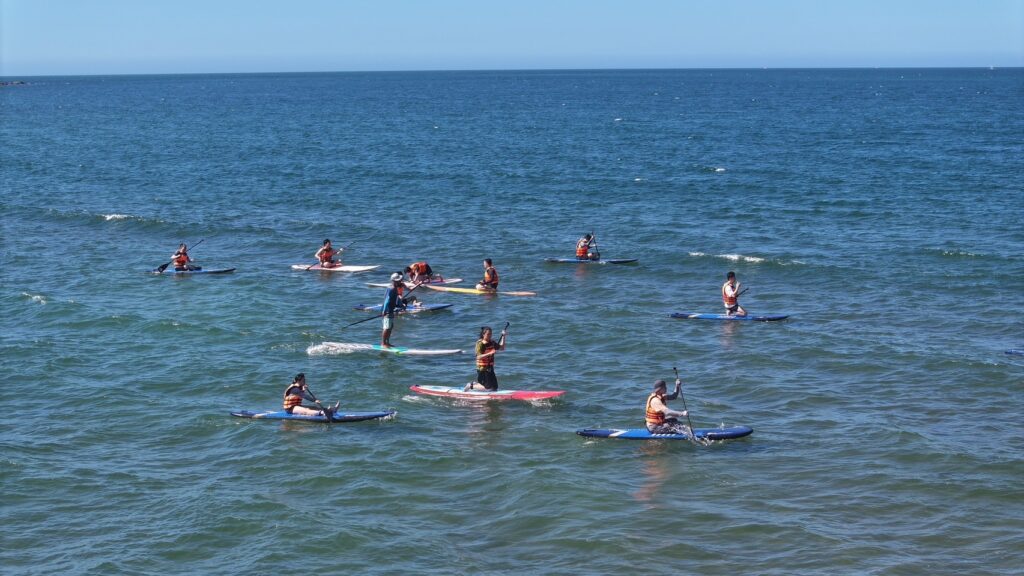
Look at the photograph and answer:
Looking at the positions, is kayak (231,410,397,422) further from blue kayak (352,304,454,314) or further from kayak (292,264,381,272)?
kayak (292,264,381,272)

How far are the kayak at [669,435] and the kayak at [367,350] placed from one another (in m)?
8.36

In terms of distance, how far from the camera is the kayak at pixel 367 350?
3192 cm

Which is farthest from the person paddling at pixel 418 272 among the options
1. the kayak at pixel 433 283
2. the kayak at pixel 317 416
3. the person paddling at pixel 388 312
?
the kayak at pixel 317 416

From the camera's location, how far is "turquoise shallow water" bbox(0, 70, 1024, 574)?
65.2ft

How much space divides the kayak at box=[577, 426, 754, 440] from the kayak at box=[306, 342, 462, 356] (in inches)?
329

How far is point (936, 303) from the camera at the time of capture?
121ft

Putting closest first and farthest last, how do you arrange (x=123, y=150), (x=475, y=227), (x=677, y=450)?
(x=677, y=450) < (x=475, y=227) < (x=123, y=150)

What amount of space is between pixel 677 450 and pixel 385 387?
8.90 meters

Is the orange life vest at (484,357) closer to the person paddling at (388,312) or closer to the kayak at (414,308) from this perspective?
the person paddling at (388,312)

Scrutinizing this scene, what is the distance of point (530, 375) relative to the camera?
30.0 m

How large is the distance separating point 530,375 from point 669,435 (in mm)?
6702

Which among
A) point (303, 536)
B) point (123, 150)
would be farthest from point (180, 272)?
point (123, 150)

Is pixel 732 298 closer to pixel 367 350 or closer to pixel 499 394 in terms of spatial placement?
pixel 499 394

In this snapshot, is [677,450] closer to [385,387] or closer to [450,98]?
[385,387]
